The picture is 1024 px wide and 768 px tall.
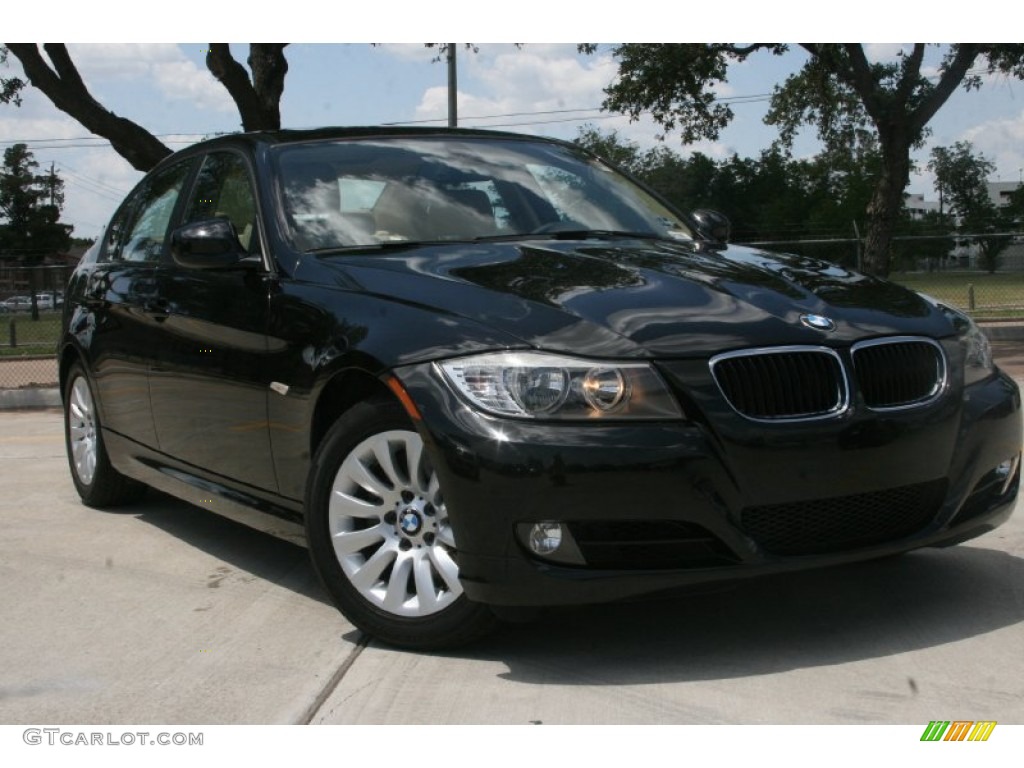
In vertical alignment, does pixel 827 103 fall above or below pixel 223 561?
above

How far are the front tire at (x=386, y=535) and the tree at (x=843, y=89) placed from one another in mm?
17433

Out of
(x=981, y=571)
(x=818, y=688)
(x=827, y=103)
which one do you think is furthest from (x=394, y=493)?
(x=827, y=103)

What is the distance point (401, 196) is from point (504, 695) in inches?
80.4

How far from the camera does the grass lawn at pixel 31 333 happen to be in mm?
20141

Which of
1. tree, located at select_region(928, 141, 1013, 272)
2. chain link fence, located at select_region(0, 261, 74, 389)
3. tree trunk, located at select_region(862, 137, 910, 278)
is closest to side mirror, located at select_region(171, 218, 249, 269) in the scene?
chain link fence, located at select_region(0, 261, 74, 389)

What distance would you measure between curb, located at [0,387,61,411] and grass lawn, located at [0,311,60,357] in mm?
7275

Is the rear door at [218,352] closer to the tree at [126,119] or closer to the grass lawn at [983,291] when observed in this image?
the tree at [126,119]

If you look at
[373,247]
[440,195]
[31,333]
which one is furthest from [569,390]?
[31,333]

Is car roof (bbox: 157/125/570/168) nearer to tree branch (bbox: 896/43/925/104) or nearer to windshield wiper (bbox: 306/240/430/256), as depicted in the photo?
windshield wiper (bbox: 306/240/430/256)

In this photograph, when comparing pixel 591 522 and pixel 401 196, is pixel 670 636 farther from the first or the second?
pixel 401 196

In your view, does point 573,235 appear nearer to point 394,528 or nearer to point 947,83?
point 394,528

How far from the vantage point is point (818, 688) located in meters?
3.65

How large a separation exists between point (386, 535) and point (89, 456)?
309cm

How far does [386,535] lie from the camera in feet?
13.5
